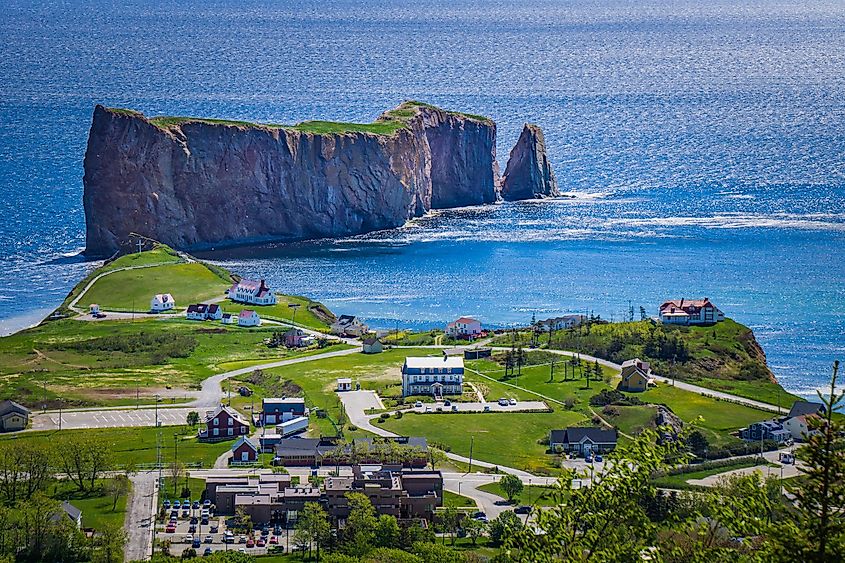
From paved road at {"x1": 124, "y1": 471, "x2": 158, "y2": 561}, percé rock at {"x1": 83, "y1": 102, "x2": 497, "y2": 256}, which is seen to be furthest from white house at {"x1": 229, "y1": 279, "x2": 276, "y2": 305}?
paved road at {"x1": 124, "y1": 471, "x2": 158, "y2": 561}

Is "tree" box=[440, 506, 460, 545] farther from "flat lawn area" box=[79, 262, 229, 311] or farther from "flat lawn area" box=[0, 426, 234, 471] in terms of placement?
"flat lawn area" box=[79, 262, 229, 311]

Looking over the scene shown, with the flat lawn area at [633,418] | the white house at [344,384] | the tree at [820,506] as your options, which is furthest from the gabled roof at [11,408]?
the tree at [820,506]

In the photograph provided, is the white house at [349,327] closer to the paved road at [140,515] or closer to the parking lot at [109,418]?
the parking lot at [109,418]

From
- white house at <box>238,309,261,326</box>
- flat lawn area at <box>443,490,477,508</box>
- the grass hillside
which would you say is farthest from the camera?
white house at <box>238,309,261,326</box>

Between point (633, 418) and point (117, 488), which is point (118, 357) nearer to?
point (117, 488)

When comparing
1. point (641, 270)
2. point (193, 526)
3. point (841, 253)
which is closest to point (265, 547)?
point (193, 526)

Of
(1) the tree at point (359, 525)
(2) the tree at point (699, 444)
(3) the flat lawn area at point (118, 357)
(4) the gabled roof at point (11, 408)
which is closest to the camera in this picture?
(1) the tree at point (359, 525)

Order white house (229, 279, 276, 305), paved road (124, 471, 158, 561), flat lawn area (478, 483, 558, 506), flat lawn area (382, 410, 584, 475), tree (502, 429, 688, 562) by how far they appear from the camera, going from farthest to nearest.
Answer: white house (229, 279, 276, 305) → flat lawn area (382, 410, 584, 475) → flat lawn area (478, 483, 558, 506) → paved road (124, 471, 158, 561) → tree (502, 429, 688, 562)

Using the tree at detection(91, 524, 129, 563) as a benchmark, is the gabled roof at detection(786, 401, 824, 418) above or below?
below
